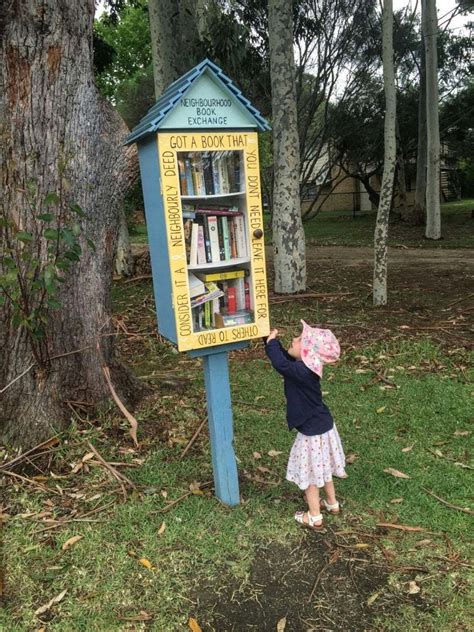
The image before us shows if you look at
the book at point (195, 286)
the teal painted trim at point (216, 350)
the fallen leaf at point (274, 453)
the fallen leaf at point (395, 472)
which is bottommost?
the fallen leaf at point (395, 472)

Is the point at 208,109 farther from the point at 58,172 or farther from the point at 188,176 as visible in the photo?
the point at 58,172

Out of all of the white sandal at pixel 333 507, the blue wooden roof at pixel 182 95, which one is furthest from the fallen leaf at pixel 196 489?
the blue wooden roof at pixel 182 95

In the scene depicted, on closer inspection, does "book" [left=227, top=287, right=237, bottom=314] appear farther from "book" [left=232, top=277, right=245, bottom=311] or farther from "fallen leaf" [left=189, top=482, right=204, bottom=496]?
"fallen leaf" [left=189, top=482, right=204, bottom=496]

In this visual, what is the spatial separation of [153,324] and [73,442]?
4.53m

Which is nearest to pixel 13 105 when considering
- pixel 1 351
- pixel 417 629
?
pixel 1 351

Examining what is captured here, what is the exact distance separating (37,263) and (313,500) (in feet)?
7.31

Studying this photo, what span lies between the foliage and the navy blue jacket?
4.56 feet

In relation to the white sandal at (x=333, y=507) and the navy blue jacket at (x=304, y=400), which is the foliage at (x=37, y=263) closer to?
the navy blue jacket at (x=304, y=400)

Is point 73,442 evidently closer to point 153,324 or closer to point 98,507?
point 98,507

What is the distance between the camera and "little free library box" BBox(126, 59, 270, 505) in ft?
9.88

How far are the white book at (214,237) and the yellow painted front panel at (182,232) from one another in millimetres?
192

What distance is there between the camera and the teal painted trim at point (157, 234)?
3.10 metres

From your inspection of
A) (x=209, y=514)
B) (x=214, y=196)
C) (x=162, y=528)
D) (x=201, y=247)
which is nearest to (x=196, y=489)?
(x=209, y=514)

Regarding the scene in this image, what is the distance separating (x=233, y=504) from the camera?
3.56 m
